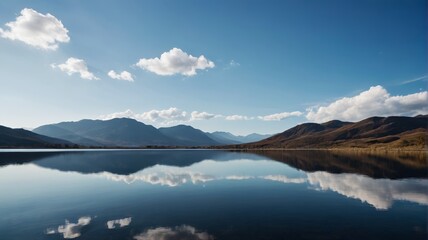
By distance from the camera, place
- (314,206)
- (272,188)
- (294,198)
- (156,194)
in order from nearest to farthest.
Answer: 1. (314,206)
2. (294,198)
3. (156,194)
4. (272,188)

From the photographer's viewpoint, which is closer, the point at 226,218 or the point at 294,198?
the point at 226,218

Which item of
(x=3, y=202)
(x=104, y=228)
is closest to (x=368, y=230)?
(x=104, y=228)

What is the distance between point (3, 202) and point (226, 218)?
2701 cm

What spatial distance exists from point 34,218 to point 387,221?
105ft

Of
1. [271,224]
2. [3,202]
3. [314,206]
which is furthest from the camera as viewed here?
[3,202]

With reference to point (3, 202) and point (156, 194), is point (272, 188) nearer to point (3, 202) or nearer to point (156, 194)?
Result: point (156, 194)

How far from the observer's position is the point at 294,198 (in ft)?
119

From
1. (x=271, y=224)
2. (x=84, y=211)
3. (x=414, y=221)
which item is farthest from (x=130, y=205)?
(x=414, y=221)

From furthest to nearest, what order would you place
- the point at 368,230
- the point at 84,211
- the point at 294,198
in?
1. the point at 294,198
2. the point at 84,211
3. the point at 368,230

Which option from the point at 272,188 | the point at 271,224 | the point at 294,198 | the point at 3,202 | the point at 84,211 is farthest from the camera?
the point at 272,188

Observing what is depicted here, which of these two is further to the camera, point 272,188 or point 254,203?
point 272,188

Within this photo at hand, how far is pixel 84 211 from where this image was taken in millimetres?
28922

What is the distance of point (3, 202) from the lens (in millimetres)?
33188

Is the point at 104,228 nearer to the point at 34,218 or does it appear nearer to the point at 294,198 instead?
the point at 34,218
